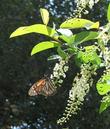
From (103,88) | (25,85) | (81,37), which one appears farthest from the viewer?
(25,85)

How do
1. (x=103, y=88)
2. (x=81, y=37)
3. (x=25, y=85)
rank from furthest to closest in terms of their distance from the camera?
(x=25, y=85), (x=103, y=88), (x=81, y=37)

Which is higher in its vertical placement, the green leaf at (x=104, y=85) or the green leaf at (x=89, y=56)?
the green leaf at (x=89, y=56)

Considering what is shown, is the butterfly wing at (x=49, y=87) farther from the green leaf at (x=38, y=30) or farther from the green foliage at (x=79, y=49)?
the green leaf at (x=38, y=30)

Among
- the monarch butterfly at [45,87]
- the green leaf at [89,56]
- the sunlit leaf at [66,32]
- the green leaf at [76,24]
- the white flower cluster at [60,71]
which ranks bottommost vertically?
the monarch butterfly at [45,87]

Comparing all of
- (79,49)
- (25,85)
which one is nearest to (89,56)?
(79,49)

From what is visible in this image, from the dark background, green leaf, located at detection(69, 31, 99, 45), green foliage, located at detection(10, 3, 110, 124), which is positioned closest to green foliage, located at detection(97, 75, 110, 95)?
green foliage, located at detection(10, 3, 110, 124)

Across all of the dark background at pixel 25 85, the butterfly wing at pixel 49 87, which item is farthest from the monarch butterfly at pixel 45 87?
the dark background at pixel 25 85

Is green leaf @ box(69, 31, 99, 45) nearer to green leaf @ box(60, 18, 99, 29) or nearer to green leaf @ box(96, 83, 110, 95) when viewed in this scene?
green leaf @ box(60, 18, 99, 29)

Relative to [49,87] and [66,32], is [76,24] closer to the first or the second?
[66,32]
